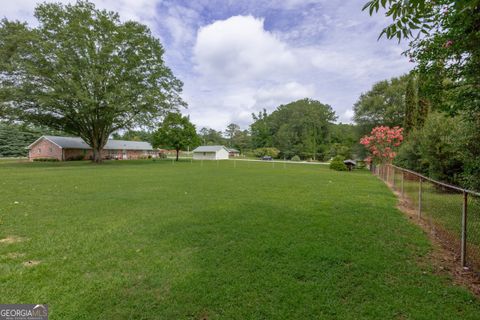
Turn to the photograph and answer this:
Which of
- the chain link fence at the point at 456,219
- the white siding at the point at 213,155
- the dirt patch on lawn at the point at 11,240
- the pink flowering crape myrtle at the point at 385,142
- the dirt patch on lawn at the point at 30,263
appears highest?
the pink flowering crape myrtle at the point at 385,142

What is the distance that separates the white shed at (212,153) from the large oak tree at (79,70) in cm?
2729

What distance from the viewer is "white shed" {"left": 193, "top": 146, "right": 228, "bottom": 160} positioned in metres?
53.8

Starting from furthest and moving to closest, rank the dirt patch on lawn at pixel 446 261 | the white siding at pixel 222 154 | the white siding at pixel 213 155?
the white siding at pixel 222 154, the white siding at pixel 213 155, the dirt patch on lawn at pixel 446 261

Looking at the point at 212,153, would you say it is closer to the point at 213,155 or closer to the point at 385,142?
the point at 213,155

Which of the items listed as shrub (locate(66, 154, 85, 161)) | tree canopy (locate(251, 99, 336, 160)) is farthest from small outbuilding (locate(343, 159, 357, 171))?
shrub (locate(66, 154, 85, 161))

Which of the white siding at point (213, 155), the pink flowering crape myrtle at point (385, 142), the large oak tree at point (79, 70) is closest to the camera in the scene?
the pink flowering crape myrtle at point (385, 142)

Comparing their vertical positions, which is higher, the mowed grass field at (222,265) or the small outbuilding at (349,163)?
the small outbuilding at (349,163)

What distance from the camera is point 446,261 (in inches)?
141

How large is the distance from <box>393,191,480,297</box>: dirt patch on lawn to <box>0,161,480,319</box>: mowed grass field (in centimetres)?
14

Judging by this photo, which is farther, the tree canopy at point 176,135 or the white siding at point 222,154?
the white siding at point 222,154

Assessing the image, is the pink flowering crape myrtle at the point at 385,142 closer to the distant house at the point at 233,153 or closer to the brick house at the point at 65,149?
the brick house at the point at 65,149

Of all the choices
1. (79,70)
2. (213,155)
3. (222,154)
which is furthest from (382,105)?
(213,155)

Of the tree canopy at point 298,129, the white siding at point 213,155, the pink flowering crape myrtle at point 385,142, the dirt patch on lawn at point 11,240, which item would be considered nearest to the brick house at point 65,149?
the white siding at point 213,155

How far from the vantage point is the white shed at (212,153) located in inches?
2120
